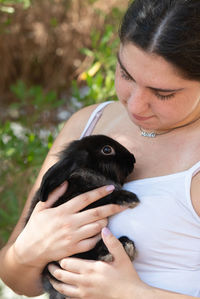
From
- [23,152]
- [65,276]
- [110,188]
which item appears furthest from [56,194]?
[23,152]

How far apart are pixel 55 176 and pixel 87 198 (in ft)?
0.54

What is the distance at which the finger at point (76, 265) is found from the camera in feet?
5.77

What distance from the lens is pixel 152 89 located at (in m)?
1.65

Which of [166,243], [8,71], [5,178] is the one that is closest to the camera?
[166,243]

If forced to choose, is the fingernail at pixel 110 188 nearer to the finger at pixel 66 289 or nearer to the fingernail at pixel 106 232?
the fingernail at pixel 106 232

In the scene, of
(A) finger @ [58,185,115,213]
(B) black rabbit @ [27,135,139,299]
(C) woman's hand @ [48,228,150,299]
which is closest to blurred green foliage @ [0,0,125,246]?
(B) black rabbit @ [27,135,139,299]

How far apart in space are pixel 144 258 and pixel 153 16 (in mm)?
954

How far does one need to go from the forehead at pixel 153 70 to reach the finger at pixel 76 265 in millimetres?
752

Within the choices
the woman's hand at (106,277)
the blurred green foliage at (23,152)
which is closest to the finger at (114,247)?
the woman's hand at (106,277)

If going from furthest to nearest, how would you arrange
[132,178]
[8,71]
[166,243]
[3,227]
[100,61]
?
[8,71] → [100,61] → [3,227] → [132,178] → [166,243]

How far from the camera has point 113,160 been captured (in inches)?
77.6

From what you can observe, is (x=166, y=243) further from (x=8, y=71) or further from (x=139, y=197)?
(x=8, y=71)

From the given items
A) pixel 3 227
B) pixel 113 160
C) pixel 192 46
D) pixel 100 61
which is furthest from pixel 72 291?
pixel 100 61

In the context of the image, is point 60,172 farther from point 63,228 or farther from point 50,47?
point 50,47
